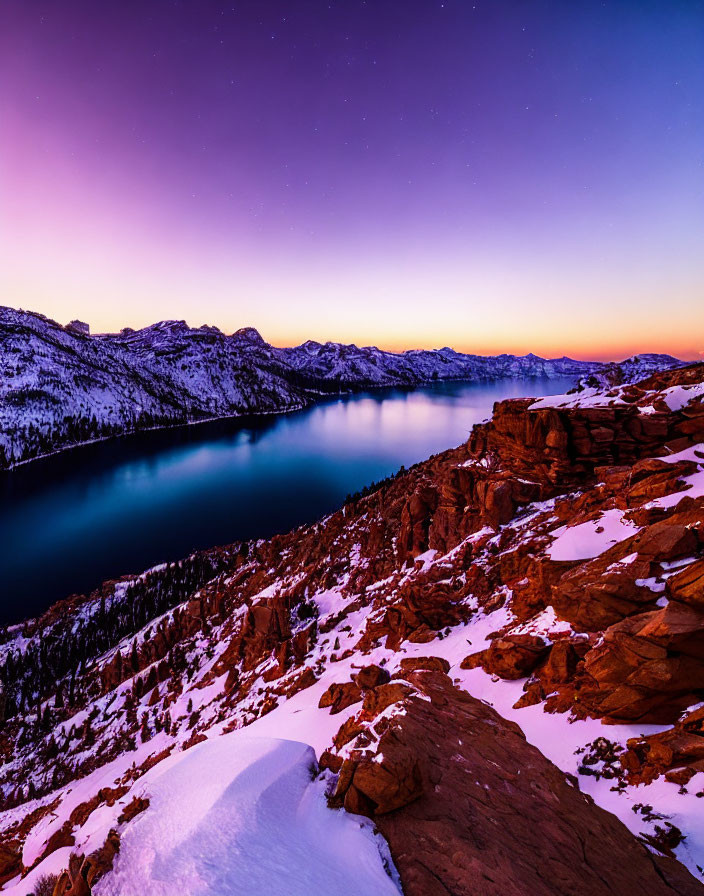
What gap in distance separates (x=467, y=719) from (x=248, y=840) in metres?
6.20

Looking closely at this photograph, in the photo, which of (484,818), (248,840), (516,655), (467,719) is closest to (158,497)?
(516,655)

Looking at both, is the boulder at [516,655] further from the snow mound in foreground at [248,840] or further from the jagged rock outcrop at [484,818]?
the snow mound in foreground at [248,840]

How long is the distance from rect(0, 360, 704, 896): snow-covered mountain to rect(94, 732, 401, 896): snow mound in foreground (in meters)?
0.04

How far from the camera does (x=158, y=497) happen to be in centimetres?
10025

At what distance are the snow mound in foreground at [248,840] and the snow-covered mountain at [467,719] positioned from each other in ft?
0.13

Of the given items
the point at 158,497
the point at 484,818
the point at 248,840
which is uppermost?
the point at 248,840

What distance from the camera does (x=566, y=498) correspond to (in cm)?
2077

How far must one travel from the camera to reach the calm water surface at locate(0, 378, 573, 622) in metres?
68.5

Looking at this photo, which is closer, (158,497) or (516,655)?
(516,655)

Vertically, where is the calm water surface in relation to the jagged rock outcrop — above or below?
below

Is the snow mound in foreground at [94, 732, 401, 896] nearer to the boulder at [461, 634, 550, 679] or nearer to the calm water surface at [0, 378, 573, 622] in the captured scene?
the boulder at [461, 634, 550, 679]

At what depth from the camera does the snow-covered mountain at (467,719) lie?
6266 millimetres

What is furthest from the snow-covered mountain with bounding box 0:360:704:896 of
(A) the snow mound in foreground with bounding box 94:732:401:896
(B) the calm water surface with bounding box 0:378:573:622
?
(B) the calm water surface with bounding box 0:378:573:622

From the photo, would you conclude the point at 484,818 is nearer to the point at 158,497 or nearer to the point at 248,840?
the point at 248,840
